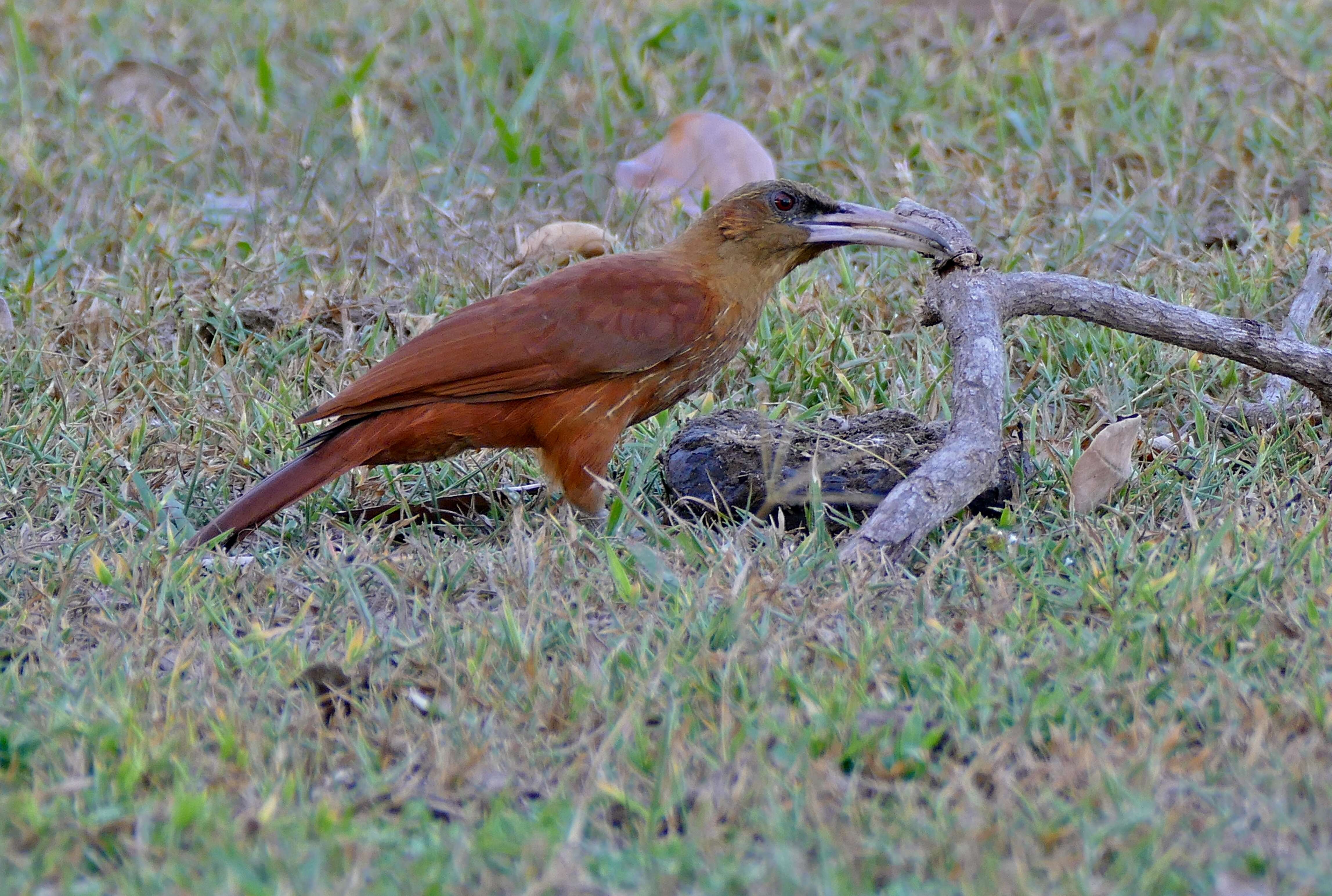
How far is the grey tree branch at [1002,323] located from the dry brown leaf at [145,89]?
396cm

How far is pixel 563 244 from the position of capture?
18.0 feet

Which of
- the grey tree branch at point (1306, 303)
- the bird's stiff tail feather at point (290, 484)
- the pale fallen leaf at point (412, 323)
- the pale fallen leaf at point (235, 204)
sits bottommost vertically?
the grey tree branch at point (1306, 303)

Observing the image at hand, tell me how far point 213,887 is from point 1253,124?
206 inches

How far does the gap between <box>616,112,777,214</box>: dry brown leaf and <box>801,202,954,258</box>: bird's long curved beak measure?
1380 mm

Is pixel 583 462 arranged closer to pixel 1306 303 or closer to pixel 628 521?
pixel 628 521

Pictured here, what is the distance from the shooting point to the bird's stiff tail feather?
376 cm

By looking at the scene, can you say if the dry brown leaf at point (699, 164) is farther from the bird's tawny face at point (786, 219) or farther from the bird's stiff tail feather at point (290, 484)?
the bird's stiff tail feather at point (290, 484)

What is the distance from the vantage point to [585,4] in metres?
7.27

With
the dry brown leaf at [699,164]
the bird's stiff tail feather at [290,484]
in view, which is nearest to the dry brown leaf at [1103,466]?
the bird's stiff tail feather at [290,484]

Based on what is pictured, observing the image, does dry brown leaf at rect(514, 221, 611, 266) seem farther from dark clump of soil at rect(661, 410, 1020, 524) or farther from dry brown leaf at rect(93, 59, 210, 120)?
dry brown leaf at rect(93, 59, 210, 120)

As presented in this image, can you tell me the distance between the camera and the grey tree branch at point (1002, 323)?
372 cm

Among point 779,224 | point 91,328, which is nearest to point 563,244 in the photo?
point 779,224

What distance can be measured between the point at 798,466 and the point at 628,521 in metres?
0.45

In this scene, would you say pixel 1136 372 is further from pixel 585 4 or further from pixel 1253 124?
pixel 585 4
